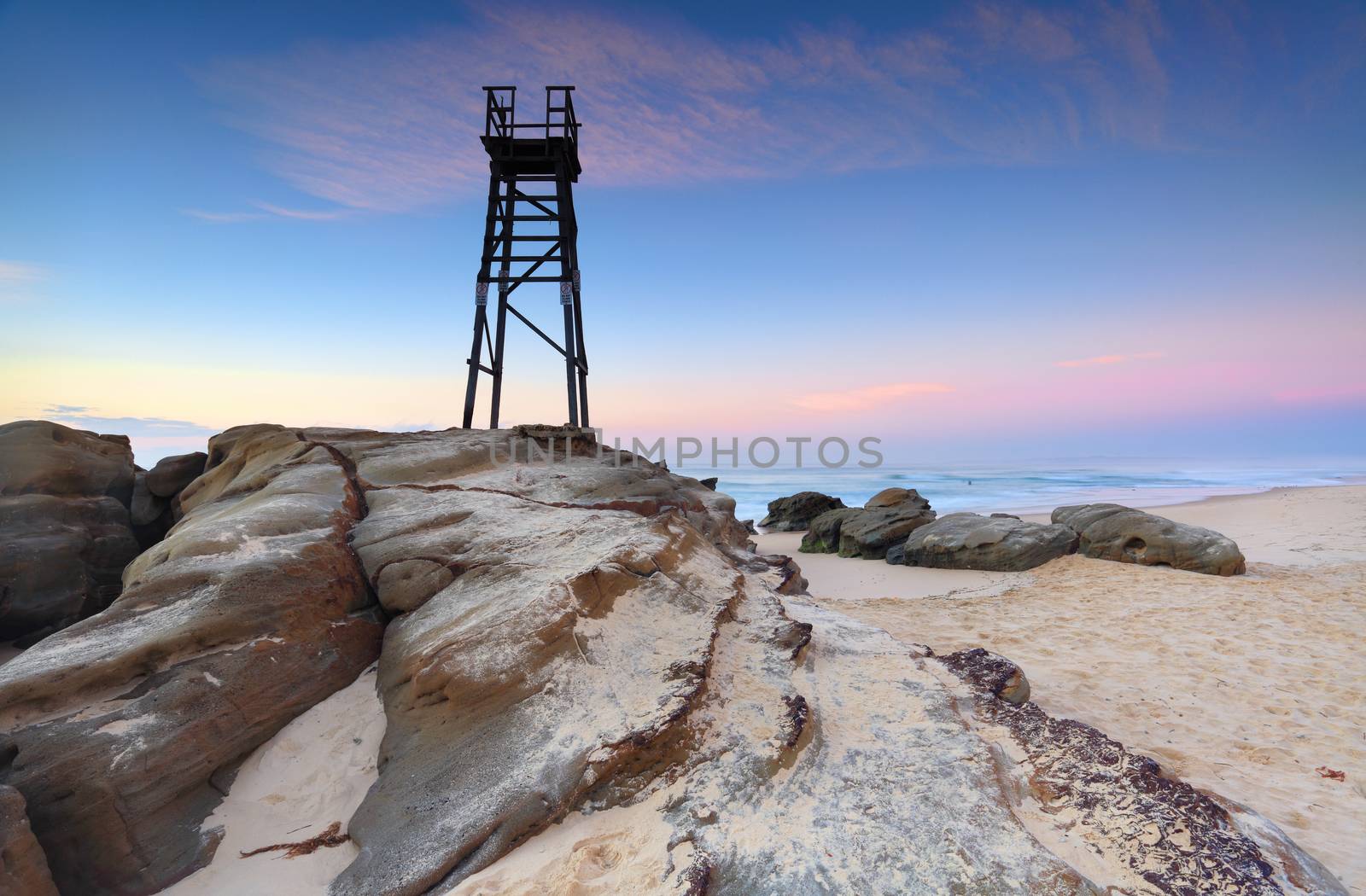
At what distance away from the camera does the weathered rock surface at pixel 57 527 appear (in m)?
5.57

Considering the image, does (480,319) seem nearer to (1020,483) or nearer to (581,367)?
(581,367)

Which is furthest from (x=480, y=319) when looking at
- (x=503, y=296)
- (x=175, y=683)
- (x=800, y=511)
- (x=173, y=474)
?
(x=800, y=511)

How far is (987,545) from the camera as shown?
10.9 metres

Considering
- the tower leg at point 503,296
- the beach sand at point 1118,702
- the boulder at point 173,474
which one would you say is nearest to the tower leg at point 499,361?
the tower leg at point 503,296

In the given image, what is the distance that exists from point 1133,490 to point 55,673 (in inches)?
1525

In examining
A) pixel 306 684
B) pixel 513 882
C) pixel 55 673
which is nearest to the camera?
pixel 513 882

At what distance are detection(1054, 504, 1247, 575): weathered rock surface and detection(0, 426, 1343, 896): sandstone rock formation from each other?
24.2ft

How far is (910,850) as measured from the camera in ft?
8.83

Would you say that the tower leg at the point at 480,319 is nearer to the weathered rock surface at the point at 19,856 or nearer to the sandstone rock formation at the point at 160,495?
the sandstone rock formation at the point at 160,495

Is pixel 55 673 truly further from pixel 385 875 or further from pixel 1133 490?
pixel 1133 490

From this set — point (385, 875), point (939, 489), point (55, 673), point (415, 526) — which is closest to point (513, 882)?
point (385, 875)

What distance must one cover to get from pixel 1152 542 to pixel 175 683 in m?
12.2

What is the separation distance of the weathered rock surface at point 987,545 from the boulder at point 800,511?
19.6ft

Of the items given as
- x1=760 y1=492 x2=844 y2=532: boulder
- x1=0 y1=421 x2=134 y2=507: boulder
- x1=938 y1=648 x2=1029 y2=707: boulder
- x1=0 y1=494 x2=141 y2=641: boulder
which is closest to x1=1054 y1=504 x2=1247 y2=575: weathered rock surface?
x1=760 y1=492 x2=844 y2=532: boulder
